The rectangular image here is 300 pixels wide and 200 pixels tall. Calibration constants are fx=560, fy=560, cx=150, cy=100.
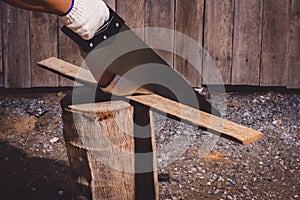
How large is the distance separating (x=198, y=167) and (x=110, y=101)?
1.08 meters

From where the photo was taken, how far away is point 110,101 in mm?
2645

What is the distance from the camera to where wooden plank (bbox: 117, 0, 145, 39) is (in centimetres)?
410

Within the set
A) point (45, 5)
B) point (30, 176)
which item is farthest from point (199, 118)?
point (30, 176)

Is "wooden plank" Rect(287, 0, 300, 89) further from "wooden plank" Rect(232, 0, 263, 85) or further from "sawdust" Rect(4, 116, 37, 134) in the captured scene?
"sawdust" Rect(4, 116, 37, 134)

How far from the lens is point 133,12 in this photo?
411 centimetres

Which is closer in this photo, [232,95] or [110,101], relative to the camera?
[110,101]

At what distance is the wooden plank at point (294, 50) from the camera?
4.19 metres

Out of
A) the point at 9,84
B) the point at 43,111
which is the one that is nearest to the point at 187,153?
the point at 43,111

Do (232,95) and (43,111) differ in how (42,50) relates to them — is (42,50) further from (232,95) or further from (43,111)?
(232,95)

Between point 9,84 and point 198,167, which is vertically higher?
point 9,84

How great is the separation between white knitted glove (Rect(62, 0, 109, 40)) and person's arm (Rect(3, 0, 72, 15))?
0.11 feet

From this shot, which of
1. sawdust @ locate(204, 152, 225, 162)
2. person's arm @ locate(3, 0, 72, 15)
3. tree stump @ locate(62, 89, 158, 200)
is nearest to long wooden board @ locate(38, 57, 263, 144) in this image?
tree stump @ locate(62, 89, 158, 200)

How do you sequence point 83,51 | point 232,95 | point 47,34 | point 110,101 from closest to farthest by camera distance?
point 83,51 < point 110,101 < point 47,34 < point 232,95

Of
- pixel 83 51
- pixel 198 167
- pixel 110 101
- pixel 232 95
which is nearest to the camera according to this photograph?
pixel 83 51
